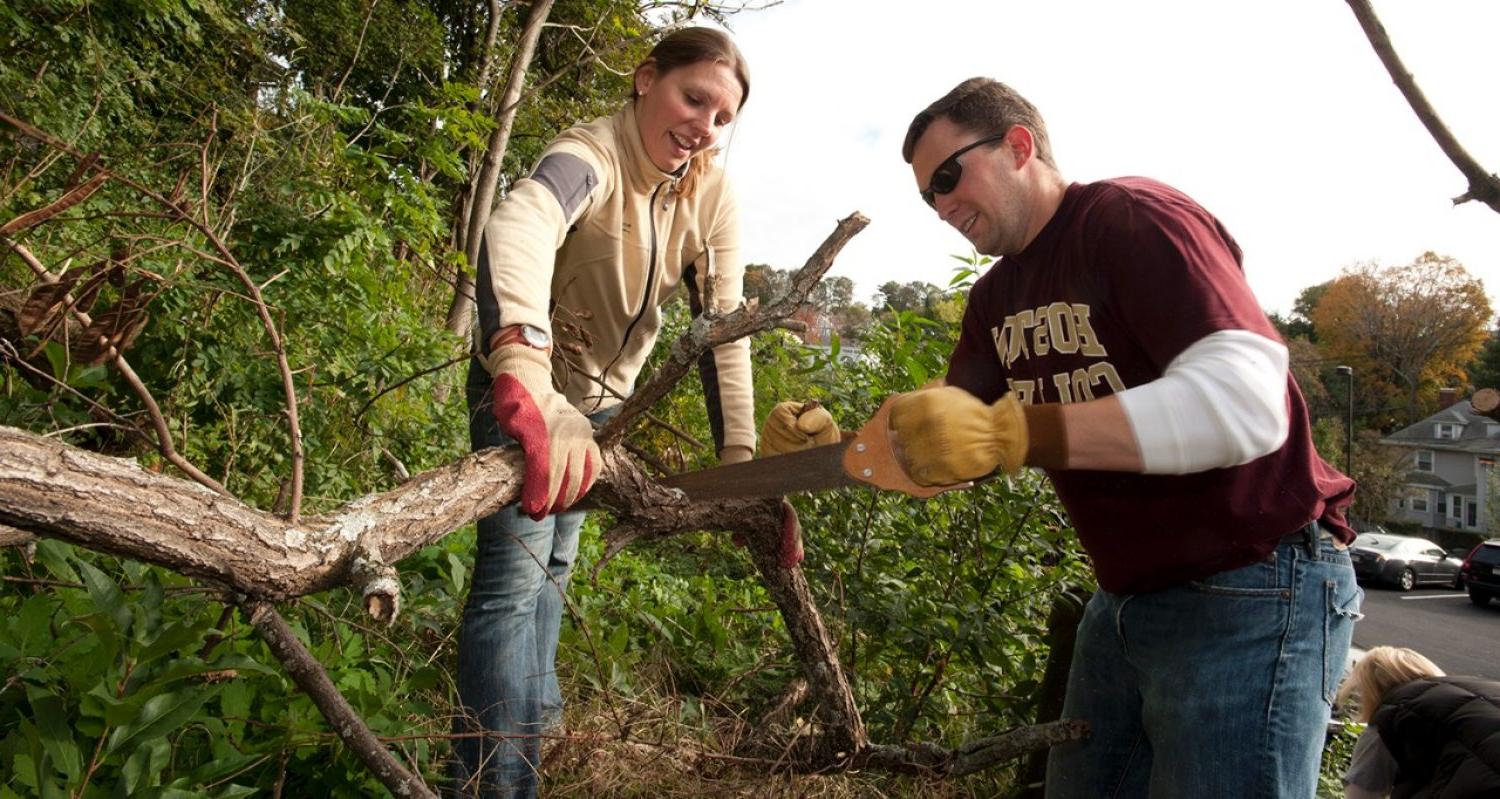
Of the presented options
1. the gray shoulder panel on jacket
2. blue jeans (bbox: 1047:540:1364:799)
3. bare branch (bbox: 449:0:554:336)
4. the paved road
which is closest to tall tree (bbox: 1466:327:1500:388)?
the paved road

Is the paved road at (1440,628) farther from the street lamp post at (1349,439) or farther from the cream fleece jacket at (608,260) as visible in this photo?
the cream fleece jacket at (608,260)

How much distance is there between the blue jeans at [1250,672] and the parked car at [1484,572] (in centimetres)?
2695

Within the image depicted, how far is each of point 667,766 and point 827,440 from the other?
109 centimetres

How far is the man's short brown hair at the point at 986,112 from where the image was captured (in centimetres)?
194

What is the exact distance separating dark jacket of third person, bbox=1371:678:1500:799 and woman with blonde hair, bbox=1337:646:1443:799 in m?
0.13

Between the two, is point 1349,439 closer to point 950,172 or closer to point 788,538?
point 788,538

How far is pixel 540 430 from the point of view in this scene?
5.21 feet

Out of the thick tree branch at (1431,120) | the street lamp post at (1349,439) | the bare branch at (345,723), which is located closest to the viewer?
the thick tree branch at (1431,120)

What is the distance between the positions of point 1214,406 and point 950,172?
889mm

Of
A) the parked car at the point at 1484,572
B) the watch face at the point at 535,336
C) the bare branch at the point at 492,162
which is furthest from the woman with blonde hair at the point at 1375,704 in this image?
the parked car at the point at 1484,572

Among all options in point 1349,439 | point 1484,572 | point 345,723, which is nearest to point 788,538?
point 345,723

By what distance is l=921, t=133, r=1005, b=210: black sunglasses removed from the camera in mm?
1935

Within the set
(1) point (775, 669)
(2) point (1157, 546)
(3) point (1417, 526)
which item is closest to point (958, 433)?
(2) point (1157, 546)

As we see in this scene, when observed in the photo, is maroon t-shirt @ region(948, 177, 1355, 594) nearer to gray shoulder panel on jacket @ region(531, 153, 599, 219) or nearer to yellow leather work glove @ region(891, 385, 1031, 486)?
yellow leather work glove @ region(891, 385, 1031, 486)
